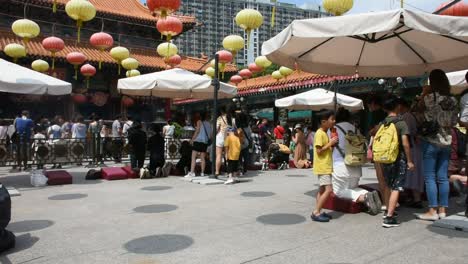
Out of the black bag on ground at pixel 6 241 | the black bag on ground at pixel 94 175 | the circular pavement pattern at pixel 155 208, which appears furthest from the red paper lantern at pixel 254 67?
the black bag on ground at pixel 6 241

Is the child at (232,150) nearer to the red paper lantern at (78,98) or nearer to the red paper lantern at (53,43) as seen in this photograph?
the red paper lantern at (53,43)

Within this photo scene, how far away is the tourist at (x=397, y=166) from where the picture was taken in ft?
15.3

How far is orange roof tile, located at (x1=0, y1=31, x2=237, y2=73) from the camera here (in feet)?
58.2

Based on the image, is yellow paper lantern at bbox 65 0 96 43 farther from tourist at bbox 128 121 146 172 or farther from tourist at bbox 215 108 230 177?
tourist at bbox 215 108 230 177

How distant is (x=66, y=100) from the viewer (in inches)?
770

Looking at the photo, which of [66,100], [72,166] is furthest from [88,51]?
[72,166]

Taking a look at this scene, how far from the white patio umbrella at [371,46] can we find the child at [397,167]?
45.1 inches

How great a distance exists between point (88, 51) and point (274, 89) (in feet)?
32.8

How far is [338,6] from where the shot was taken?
28.4 feet

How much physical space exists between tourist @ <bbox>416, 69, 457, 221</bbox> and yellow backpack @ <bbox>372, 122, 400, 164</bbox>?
58 centimetres

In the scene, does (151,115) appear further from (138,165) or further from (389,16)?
(389,16)

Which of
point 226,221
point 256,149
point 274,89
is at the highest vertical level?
point 274,89

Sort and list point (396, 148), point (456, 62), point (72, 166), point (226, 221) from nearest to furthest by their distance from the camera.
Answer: point (396, 148)
point (226, 221)
point (456, 62)
point (72, 166)

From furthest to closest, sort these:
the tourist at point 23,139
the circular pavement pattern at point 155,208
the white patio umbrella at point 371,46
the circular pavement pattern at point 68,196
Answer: the tourist at point 23,139, the circular pavement pattern at point 68,196, the circular pavement pattern at point 155,208, the white patio umbrella at point 371,46
